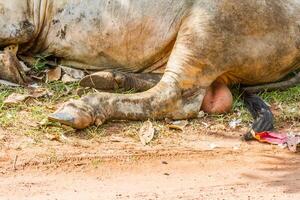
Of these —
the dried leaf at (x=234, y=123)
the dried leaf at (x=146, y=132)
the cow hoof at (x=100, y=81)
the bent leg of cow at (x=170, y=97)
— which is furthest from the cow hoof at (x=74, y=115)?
the dried leaf at (x=234, y=123)

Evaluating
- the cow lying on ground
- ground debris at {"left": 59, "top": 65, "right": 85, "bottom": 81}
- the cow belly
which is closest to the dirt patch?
the cow lying on ground

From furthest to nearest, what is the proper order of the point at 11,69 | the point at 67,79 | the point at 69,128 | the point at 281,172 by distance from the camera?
the point at 67,79
the point at 11,69
the point at 69,128
the point at 281,172

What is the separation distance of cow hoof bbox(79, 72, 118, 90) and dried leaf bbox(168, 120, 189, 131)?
587 mm

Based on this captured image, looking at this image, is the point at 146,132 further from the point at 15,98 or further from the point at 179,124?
the point at 15,98

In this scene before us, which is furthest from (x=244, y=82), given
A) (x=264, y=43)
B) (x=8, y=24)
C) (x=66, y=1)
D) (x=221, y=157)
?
(x=8, y=24)

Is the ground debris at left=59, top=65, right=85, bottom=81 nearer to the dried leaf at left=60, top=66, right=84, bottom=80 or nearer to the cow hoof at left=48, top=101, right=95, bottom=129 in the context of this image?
the dried leaf at left=60, top=66, right=84, bottom=80

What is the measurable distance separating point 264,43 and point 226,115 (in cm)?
55

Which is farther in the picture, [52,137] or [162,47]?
[162,47]

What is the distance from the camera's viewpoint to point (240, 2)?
4.95 metres

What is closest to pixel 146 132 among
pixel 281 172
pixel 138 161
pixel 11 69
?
pixel 138 161

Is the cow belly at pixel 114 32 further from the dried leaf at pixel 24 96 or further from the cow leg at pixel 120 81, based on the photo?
the dried leaf at pixel 24 96

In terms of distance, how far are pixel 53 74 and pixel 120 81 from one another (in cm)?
57

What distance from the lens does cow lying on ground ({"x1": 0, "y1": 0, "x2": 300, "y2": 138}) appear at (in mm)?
4867

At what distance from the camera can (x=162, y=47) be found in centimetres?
523
